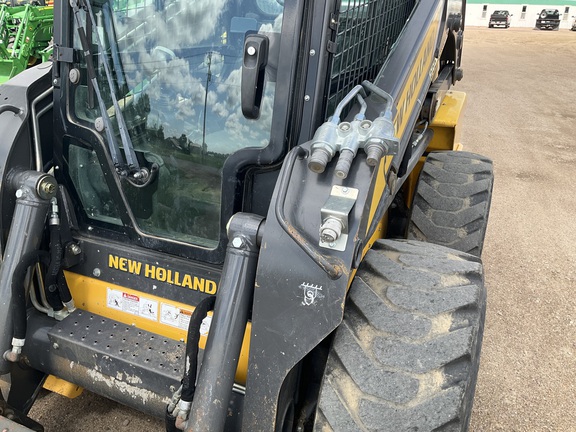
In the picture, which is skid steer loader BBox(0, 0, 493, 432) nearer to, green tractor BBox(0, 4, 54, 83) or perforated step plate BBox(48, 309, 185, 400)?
perforated step plate BBox(48, 309, 185, 400)

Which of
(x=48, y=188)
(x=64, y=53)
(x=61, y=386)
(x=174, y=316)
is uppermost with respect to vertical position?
(x=64, y=53)

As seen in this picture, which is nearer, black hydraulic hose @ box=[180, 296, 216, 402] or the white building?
black hydraulic hose @ box=[180, 296, 216, 402]

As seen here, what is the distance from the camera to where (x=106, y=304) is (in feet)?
7.93

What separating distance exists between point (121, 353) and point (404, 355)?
3.63 ft

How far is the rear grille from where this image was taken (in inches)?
81.8

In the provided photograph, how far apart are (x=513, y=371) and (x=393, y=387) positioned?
191 centimetres

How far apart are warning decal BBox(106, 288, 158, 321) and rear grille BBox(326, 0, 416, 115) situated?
1038 millimetres

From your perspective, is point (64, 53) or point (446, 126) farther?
point (446, 126)

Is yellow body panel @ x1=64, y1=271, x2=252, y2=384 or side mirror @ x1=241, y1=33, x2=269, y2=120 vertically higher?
side mirror @ x1=241, y1=33, x2=269, y2=120

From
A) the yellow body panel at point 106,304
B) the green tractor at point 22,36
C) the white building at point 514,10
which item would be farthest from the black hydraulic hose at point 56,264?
the white building at point 514,10

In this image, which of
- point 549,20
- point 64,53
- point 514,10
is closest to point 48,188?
point 64,53

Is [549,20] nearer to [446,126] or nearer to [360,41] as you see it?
[446,126]

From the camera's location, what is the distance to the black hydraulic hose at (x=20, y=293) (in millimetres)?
2158

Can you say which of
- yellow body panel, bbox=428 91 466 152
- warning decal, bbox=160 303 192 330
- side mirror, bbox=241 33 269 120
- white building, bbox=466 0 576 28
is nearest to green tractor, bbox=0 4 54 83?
yellow body panel, bbox=428 91 466 152
